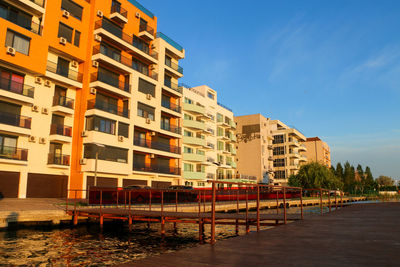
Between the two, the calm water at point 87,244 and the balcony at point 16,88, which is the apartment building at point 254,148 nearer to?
the balcony at point 16,88

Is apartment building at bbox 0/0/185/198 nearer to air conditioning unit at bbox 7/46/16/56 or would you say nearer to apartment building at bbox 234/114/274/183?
air conditioning unit at bbox 7/46/16/56

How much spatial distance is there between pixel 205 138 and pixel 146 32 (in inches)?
910

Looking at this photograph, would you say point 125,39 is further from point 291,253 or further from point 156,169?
point 291,253

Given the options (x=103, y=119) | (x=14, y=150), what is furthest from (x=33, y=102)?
(x=103, y=119)

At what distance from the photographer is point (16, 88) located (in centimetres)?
2962

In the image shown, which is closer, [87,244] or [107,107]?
[87,244]

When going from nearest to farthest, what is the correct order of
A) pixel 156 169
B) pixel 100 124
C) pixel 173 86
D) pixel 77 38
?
pixel 100 124
pixel 77 38
pixel 156 169
pixel 173 86

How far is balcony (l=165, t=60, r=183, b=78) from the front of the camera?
48844 mm

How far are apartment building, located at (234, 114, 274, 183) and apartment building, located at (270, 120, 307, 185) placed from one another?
245 inches

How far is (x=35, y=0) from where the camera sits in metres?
31.9

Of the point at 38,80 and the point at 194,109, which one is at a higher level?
the point at 194,109

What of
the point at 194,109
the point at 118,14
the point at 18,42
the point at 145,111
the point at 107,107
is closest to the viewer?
the point at 18,42

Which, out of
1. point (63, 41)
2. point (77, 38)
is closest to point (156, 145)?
point (77, 38)

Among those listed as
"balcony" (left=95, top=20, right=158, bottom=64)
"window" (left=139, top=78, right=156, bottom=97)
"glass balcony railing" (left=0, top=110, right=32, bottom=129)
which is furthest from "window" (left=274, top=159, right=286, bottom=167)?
"glass balcony railing" (left=0, top=110, right=32, bottom=129)
